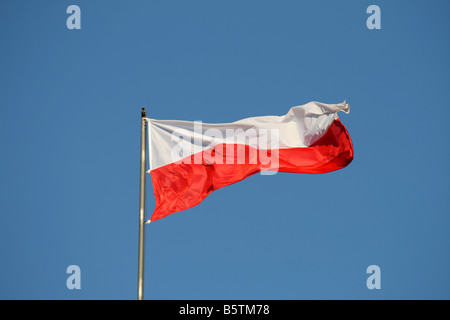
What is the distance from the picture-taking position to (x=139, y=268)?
1881cm

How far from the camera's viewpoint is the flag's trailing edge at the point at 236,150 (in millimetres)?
21141

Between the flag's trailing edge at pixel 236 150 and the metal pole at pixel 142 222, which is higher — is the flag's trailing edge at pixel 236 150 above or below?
above

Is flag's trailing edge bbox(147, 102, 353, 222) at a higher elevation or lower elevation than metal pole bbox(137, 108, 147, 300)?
higher

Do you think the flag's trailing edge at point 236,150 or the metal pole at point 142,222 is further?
the flag's trailing edge at point 236,150

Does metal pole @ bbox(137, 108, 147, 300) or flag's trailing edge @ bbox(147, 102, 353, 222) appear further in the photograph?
flag's trailing edge @ bbox(147, 102, 353, 222)

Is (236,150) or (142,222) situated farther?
(236,150)

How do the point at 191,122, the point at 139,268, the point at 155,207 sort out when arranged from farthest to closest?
the point at 191,122 < the point at 155,207 < the point at 139,268

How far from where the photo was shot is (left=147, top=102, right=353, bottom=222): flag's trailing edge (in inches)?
832

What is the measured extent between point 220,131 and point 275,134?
188 cm

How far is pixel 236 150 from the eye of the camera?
22.5m

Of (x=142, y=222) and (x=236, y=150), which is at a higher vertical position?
(x=236, y=150)
